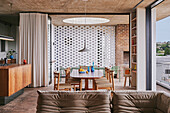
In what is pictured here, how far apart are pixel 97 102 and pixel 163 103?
769 millimetres

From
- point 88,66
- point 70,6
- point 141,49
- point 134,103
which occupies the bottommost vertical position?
point 134,103

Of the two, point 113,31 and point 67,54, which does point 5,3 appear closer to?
point 67,54

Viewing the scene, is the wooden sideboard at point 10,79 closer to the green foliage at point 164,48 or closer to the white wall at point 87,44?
the green foliage at point 164,48

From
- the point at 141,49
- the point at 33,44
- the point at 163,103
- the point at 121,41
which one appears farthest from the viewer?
the point at 121,41

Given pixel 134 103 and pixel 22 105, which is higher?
pixel 134 103

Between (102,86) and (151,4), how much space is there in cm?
291

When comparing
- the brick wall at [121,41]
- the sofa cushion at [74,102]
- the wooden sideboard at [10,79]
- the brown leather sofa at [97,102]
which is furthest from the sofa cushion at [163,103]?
the brick wall at [121,41]

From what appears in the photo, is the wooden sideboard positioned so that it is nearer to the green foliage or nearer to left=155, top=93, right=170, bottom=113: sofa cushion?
left=155, top=93, right=170, bottom=113: sofa cushion

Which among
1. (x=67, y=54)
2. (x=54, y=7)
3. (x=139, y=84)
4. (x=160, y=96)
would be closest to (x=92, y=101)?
(x=160, y=96)

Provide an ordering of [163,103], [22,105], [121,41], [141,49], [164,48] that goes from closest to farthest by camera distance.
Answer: [163,103] → [22,105] → [164,48] → [141,49] → [121,41]

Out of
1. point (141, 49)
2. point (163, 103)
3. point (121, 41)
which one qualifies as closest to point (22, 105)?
point (163, 103)

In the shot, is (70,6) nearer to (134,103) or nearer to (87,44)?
(87,44)

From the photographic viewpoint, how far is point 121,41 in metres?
8.91

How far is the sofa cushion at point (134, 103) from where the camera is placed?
7.32ft
